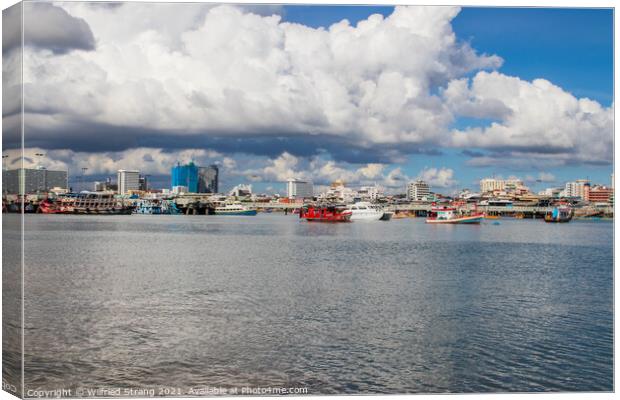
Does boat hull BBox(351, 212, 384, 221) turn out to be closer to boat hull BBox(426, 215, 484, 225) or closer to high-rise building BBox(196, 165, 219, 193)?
boat hull BBox(426, 215, 484, 225)

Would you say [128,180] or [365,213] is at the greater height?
[128,180]

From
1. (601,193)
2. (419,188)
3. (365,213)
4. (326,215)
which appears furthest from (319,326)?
(365,213)

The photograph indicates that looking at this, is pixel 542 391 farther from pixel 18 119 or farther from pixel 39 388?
pixel 18 119

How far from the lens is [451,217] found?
165ft

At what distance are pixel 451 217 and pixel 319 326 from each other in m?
43.4

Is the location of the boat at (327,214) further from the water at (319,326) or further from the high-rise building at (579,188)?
the water at (319,326)

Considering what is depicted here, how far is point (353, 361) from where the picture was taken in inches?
269

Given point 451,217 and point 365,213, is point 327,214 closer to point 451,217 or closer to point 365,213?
point 365,213

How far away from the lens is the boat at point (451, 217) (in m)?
48.6

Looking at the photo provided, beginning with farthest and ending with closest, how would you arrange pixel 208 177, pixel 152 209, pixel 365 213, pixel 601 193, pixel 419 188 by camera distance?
pixel 152 209 < pixel 365 213 < pixel 419 188 < pixel 208 177 < pixel 601 193

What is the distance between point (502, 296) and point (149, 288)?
681cm

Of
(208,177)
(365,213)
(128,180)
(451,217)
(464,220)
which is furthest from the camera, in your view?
(365,213)

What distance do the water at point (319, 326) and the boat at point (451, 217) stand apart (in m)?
32.6

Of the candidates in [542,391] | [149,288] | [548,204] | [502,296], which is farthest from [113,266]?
[548,204]
